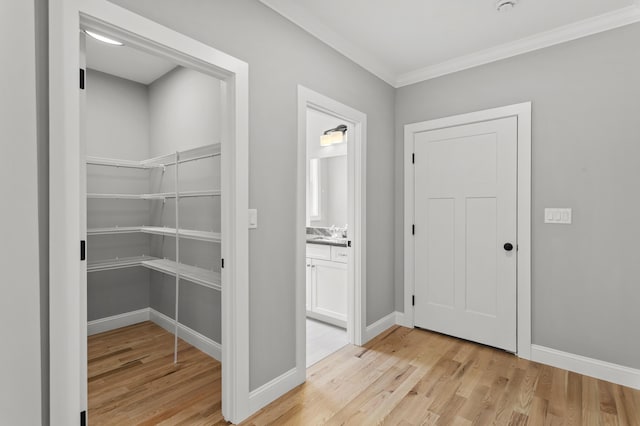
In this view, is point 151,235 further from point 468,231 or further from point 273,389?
point 468,231

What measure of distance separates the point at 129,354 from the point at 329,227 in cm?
248

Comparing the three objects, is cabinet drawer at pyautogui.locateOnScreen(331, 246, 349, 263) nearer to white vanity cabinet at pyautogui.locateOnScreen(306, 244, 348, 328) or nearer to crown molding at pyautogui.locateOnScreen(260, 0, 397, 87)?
white vanity cabinet at pyautogui.locateOnScreen(306, 244, 348, 328)

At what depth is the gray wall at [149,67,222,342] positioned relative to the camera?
2.76 m

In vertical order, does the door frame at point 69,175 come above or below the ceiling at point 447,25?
below

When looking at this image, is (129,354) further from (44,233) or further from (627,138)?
(627,138)

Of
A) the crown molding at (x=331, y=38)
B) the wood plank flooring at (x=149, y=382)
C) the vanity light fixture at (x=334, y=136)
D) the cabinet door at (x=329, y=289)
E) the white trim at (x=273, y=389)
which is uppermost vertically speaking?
the crown molding at (x=331, y=38)

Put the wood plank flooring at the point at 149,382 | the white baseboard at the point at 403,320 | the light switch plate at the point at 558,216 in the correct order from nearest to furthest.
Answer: the wood plank flooring at the point at 149,382 < the light switch plate at the point at 558,216 < the white baseboard at the point at 403,320

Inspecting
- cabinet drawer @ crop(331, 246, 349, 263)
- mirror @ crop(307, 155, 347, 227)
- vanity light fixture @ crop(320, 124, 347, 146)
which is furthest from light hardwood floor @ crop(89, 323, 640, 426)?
vanity light fixture @ crop(320, 124, 347, 146)

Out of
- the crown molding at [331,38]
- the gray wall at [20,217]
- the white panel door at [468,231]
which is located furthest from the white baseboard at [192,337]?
the crown molding at [331,38]

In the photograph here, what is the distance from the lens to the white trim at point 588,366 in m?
2.31

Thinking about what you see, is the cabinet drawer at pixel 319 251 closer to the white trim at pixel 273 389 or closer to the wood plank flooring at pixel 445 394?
the wood plank flooring at pixel 445 394

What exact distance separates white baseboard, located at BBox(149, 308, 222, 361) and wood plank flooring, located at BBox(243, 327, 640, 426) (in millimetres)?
834

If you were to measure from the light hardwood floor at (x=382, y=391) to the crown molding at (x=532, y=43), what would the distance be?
102 inches


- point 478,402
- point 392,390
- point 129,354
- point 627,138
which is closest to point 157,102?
point 129,354
